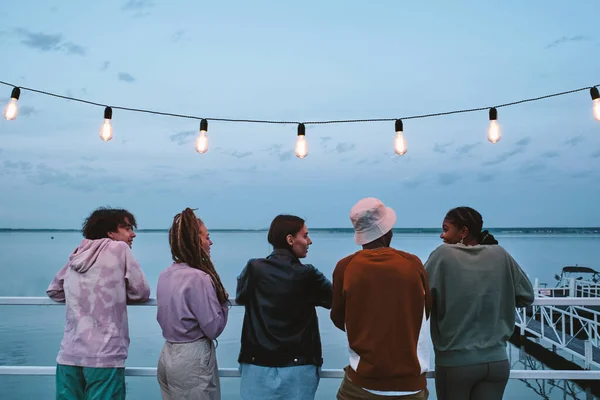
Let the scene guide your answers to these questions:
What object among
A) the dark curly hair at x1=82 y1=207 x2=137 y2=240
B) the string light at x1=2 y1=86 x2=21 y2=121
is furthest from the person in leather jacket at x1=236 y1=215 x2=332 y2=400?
the string light at x1=2 y1=86 x2=21 y2=121

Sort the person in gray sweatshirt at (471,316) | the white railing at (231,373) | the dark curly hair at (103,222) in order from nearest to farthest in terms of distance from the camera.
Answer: the person in gray sweatshirt at (471,316)
the dark curly hair at (103,222)
the white railing at (231,373)

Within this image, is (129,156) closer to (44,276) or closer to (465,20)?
(465,20)

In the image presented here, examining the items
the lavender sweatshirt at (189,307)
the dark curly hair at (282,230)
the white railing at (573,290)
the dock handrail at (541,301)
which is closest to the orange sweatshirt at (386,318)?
the dark curly hair at (282,230)

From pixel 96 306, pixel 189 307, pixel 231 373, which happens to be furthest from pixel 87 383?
pixel 231 373

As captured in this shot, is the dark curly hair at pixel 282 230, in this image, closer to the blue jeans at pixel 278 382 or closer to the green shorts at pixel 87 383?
the blue jeans at pixel 278 382

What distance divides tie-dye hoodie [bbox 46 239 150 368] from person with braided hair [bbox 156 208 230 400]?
223mm

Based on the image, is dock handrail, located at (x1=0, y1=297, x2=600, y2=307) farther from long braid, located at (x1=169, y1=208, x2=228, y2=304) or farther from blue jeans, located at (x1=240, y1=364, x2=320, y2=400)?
blue jeans, located at (x1=240, y1=364, x2=320, y2=400)

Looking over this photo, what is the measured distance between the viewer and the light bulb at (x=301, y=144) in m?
4.26

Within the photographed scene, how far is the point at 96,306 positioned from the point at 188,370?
52 centimetres

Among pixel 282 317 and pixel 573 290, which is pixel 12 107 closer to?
pixel 282 317

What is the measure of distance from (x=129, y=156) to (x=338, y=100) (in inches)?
330

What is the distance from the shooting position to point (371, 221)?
85.7 inches

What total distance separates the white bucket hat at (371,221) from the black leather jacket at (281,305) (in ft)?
0.96

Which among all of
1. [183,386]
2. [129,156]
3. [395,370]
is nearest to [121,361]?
[183,386]
